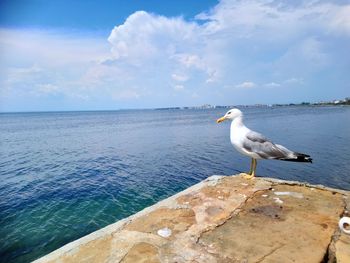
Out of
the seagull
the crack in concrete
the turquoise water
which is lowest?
the turquoise water

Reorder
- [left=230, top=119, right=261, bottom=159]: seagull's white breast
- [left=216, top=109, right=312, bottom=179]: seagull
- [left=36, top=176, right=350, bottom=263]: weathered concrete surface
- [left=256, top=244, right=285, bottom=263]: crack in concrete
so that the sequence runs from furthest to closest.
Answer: [left=230, top=119, right=261, bottom=159]: seagull's white breast → [left=216, top=109, right=312, bottom=179]: seagull → [left=36, top=176, right=350, bottom=263]: weathered concrete surface → [left=256, top=244, right=285, bottom=263]: crack in concrete

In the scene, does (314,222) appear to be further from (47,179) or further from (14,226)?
(47,179)

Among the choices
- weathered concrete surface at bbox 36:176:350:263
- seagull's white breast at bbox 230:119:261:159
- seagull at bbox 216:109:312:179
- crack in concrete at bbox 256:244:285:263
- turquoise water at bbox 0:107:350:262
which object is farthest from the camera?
turquoise water at bbox 0:107:350:262

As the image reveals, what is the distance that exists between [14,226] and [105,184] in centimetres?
522

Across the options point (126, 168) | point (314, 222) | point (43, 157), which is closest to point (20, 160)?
point (43, 157)

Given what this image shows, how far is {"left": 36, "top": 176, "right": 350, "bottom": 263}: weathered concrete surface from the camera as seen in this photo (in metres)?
3.47

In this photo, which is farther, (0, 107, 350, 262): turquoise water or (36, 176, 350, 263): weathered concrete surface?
(0, 107, 350, 262): turquoise water

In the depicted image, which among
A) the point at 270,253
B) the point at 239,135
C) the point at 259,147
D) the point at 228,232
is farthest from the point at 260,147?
the point at 270,253

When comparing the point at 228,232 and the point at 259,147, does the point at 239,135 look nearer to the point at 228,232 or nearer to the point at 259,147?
the point at 259,147

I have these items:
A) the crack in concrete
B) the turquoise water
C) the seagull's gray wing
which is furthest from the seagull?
the turquoise water

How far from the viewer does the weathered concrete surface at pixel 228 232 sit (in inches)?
137

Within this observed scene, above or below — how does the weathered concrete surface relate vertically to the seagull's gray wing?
below

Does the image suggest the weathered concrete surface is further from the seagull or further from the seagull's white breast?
the seagull's white breast

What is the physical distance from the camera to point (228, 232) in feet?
13.2
